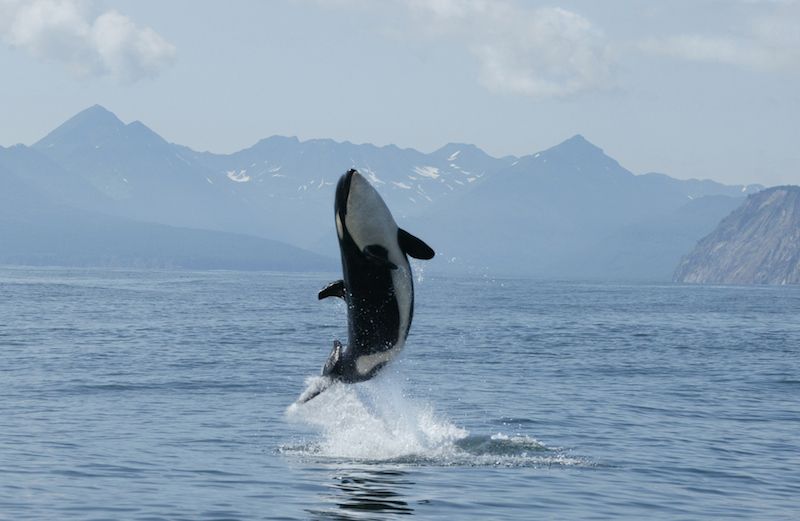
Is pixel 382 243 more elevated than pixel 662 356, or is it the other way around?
pixel 382 243

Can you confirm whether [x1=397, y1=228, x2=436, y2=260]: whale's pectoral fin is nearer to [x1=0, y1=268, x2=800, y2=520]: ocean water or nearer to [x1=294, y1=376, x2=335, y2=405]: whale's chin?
[x1=0, y1=268, x2=800, y2=520]: ocean water

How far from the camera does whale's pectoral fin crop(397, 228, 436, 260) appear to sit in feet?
67.6

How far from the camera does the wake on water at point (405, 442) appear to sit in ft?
89.4

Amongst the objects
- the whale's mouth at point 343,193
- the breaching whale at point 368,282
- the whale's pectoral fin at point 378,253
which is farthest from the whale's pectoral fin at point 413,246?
the whale's mouth at point 343,193

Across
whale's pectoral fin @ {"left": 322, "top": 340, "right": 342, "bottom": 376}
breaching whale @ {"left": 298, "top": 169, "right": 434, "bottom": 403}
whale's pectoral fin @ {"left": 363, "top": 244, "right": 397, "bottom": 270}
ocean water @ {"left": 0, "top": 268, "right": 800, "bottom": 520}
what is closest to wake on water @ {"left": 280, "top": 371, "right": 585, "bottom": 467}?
ocean water @ {"left": 0, "top": 268, "right": 800, "bottom": 520}

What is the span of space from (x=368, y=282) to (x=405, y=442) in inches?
345

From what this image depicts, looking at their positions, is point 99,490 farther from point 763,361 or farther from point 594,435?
point 763,361

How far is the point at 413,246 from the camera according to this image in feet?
68.5

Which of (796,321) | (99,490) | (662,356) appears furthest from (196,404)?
(796,321)

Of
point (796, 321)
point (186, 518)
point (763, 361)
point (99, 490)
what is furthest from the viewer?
point (796, 321)

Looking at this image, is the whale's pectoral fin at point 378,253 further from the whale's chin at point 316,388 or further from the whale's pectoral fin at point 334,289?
the whale's chin at point 316,388

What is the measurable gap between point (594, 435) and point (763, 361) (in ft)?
93.4

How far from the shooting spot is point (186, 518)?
20.5m

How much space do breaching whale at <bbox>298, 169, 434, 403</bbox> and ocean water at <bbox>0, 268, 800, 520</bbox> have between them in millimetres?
631
